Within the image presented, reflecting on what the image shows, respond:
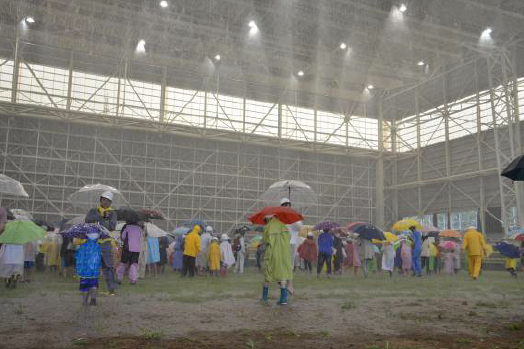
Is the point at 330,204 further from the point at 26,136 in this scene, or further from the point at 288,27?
the point at 26,136

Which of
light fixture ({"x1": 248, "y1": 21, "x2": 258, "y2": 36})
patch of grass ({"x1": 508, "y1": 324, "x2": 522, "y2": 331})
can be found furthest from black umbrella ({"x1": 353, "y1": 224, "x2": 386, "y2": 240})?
light fixture ({"x1": 248, "y1": 21, "x2": 258, "y2": 36})

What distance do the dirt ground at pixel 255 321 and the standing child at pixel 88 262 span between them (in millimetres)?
336

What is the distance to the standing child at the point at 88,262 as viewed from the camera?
20.2 feet

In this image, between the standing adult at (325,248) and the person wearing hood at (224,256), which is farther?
the person wearing hood at (224,256)

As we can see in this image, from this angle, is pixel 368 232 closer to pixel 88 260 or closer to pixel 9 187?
pixel 9 187

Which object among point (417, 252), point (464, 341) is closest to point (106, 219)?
point (464, 341)

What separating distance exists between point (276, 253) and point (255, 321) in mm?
1657

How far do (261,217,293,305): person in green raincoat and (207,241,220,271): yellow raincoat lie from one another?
665 centimetres

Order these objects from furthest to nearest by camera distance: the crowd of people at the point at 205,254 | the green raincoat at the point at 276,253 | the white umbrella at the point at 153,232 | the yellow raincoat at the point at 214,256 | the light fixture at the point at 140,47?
the light fixture at the point at 140,47 → the yellow raincoat at the point at 214,256 → the white umbrella at the point at 153,232 → the green raincoat at the point at 276,253 → the crowd of people at the point at 205,254

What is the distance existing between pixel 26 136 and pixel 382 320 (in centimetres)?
2456

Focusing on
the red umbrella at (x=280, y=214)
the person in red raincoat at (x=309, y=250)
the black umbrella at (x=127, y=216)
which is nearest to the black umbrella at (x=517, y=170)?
the red umbrella at (x=280, y=214)

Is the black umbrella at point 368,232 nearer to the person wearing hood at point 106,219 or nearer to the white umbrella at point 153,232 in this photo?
the white umbrella at point 153,232

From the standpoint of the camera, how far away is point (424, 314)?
6574 mm

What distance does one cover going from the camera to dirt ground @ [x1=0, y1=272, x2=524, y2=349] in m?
4.56
